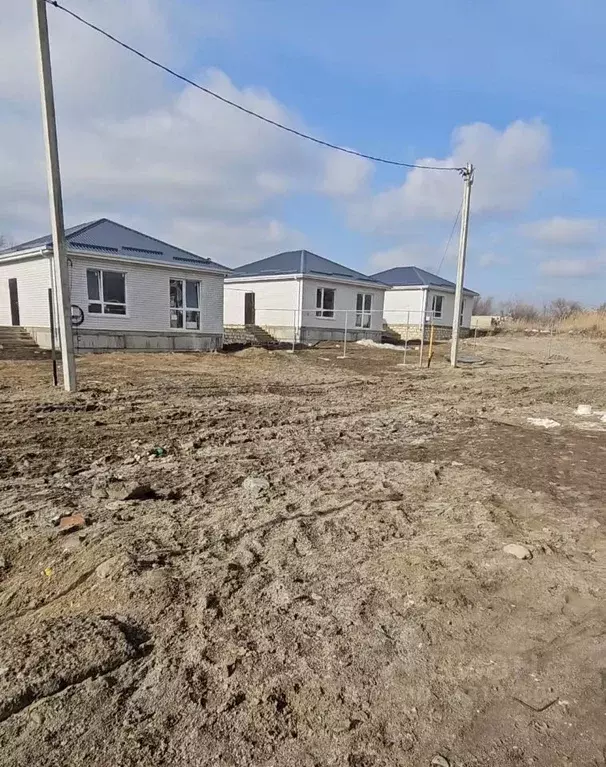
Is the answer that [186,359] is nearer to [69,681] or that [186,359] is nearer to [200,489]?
[200,489]

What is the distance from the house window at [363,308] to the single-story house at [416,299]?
3.65m

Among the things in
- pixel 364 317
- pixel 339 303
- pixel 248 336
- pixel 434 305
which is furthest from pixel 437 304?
pixel 248 336

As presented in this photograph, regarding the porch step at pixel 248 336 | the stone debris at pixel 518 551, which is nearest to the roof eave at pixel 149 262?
A: the porch step at pixel 248 336

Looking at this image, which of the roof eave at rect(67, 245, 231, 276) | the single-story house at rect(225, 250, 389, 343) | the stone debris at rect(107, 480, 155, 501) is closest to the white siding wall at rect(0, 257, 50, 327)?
the roof eave at rect(67, 245, 231, 276)

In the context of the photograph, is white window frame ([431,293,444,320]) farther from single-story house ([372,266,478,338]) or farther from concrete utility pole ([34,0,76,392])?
concrete utility pole ([34,0,76,392])

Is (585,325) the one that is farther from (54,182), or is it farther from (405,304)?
(54,182)

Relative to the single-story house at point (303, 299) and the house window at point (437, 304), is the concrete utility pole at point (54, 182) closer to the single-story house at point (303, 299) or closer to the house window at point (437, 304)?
the single-story house at point (303, 299)

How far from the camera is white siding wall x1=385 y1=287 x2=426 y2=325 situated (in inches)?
1342

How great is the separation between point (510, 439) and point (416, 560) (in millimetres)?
4169

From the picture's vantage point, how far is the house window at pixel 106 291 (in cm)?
1791

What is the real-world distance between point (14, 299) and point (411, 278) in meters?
→ 26.1

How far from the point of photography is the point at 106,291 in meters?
18.6

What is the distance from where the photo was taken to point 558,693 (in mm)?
2121

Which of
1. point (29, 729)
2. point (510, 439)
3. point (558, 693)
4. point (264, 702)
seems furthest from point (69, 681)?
point (510, 439)
